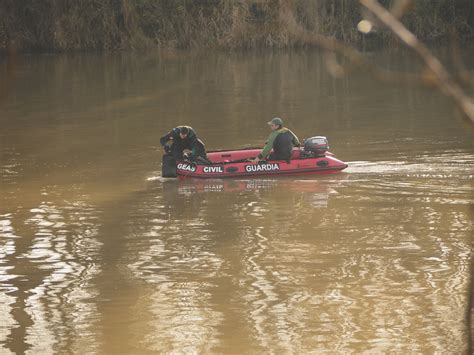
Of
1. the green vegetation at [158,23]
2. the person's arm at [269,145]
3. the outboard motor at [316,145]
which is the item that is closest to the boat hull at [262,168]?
the outboard motor at [316,145]

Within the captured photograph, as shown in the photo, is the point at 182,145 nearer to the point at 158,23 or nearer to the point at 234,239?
the point at 234,239

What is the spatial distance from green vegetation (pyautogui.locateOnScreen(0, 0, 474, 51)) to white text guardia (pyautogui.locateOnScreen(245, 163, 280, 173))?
2411cm

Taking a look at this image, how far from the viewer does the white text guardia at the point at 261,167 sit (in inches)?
622

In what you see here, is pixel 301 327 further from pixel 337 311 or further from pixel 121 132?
pixel 121 132

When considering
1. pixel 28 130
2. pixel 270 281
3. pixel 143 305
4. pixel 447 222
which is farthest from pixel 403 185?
pixel 28 130

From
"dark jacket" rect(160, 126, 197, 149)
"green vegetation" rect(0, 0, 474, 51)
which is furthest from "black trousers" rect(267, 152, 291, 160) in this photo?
"green vegetation" rect(0, 0, 474, 51)

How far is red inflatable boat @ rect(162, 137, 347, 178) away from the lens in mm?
15797

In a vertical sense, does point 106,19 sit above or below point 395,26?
above

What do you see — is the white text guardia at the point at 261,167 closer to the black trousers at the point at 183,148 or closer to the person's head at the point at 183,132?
the black trousers at the point at 183,148

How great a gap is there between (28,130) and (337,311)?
1550cm

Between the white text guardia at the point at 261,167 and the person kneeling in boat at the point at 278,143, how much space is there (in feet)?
0.31

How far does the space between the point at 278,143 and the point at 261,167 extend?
18.7 inches

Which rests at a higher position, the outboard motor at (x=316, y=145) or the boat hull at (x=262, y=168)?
the outboard motor at (x=316, y=145)

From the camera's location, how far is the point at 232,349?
25.5 feet
